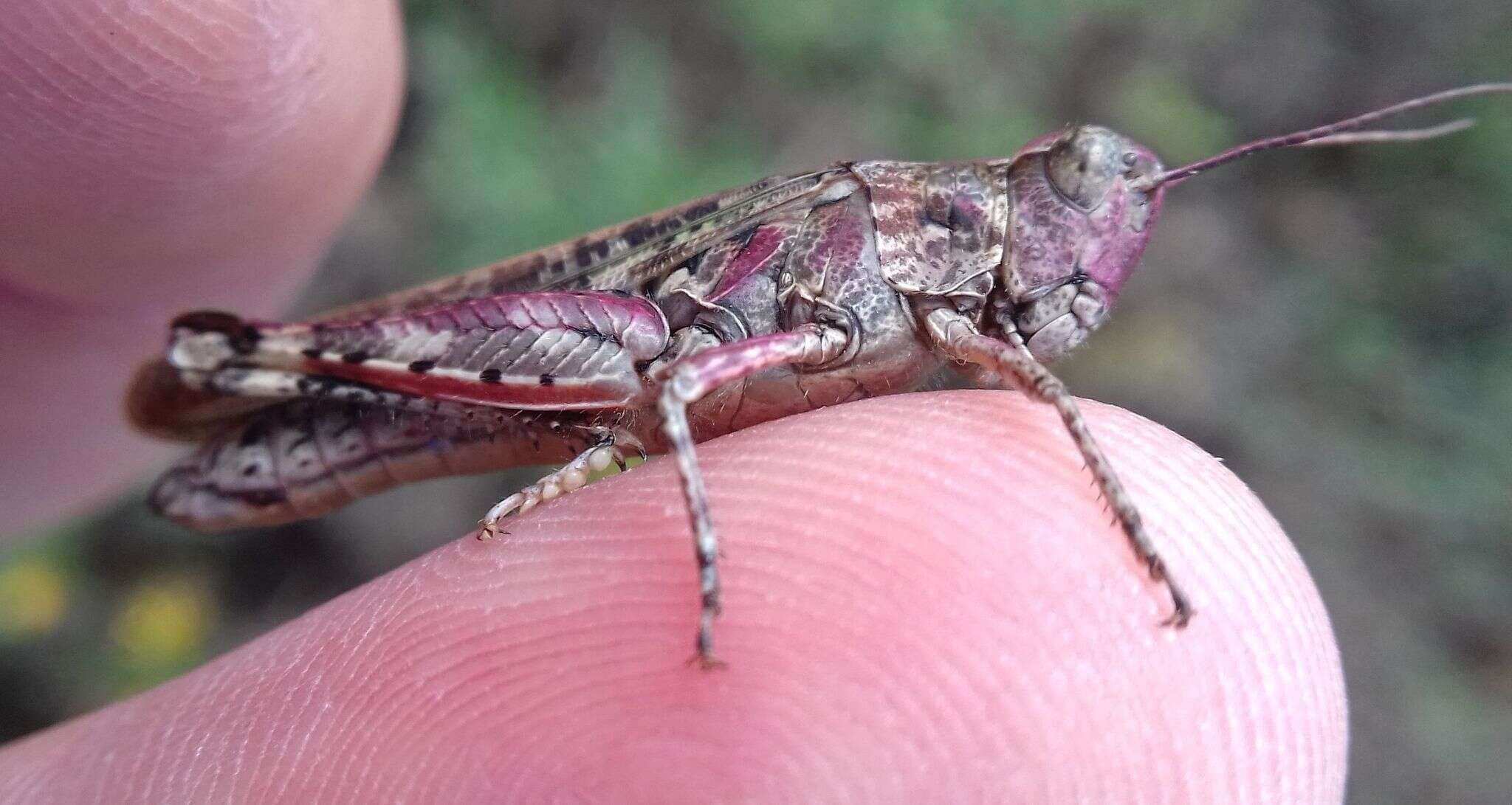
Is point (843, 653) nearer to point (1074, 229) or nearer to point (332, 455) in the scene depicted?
point (1074, 229)

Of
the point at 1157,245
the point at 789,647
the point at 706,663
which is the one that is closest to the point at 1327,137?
the point at 789,647

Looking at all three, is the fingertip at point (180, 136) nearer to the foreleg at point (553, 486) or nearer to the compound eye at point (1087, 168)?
the foreleg at point (553, 486)

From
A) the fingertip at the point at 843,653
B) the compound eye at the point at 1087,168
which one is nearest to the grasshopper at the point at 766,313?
the compound eye at the point at 1087,168

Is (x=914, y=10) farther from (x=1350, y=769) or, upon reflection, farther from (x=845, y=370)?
(x=1350, y=769)

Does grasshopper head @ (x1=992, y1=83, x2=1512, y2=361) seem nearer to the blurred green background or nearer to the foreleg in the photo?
the foreleg

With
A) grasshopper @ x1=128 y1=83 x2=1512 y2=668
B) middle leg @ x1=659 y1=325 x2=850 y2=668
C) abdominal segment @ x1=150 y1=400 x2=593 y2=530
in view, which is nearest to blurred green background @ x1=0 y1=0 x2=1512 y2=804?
abdominal segment @ x1=150 y1=400 x2=593 y2=530

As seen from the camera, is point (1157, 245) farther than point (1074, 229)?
Yes
